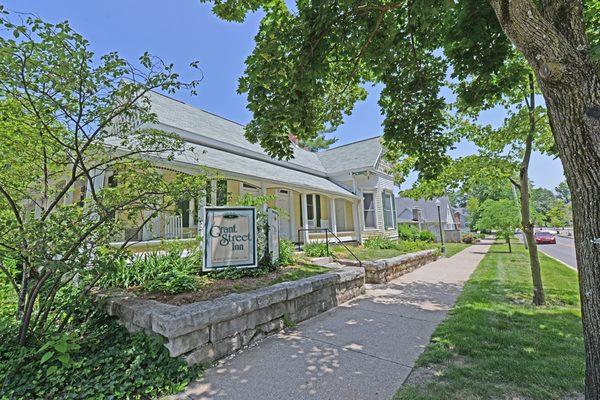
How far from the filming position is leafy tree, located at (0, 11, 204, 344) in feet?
10.3

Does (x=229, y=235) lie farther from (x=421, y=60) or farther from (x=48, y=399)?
(x=421, y=60)

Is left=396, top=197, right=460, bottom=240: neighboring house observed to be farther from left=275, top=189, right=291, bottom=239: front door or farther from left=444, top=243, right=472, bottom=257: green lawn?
left=275, top=189, right=291, bottom=239: front door

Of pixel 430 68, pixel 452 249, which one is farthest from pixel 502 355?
pixel 452 249

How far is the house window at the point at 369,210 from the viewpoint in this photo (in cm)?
1659

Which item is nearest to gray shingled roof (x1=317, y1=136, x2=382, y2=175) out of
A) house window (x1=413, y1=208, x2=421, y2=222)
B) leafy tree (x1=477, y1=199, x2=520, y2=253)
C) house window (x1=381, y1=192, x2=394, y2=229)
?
house window (x1=381, y1=192, x2=394, y2=229)

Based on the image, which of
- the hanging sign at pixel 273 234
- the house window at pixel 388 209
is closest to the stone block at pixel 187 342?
the hanging sign at pixel 273 234

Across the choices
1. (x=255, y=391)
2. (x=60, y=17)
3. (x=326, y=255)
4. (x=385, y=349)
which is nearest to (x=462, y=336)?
(x=385, y=349)

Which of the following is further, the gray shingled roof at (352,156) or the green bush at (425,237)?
the green bush at (425,237)

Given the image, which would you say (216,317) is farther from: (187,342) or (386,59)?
(386,59)

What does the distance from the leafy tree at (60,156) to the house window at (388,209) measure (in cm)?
1489

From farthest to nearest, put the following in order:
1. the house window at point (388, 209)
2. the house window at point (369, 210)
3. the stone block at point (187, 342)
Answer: the house window at point (388, 209), the house window at point (369, 210), the stone block at point (187, 342)

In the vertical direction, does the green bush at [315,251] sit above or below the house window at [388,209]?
below

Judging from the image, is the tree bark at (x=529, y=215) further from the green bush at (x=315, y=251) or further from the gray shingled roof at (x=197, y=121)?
the gray shingled roof at (x=197, y=121)

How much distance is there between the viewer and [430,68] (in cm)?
566
